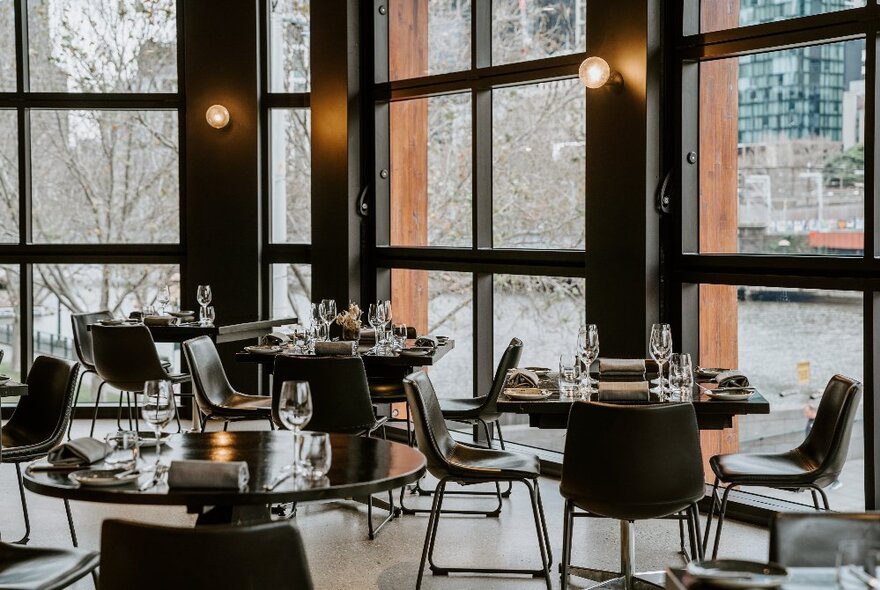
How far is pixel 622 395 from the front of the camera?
408 centimetres

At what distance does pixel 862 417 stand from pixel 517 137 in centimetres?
280

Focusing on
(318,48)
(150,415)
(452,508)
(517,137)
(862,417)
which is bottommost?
(452,508)

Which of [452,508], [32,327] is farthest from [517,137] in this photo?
[32,327]

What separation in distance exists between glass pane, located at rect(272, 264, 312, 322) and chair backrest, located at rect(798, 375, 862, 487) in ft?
15.0

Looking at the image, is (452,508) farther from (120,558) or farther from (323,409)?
(120,558)

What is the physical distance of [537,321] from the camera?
261 inches

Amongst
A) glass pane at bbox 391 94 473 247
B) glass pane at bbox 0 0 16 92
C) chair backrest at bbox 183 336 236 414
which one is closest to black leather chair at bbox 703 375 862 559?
chair backrest at bbox 183 336 236 414

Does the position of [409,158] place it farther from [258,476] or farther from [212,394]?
[258,476]

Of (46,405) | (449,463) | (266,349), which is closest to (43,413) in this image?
(46,405)

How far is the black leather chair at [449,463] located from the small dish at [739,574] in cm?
197

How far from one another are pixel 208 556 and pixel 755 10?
4.23 m

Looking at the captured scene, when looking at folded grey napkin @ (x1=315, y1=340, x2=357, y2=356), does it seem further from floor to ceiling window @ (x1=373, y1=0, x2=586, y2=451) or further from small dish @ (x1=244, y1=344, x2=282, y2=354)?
floor to ceiling window @ (x1=373, y1=0, x2=586, y2=451)

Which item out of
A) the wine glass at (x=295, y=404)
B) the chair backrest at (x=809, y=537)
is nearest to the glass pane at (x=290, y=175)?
the wine glass at (x=295, y=404)

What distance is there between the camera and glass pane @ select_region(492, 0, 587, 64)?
620 centimetres
